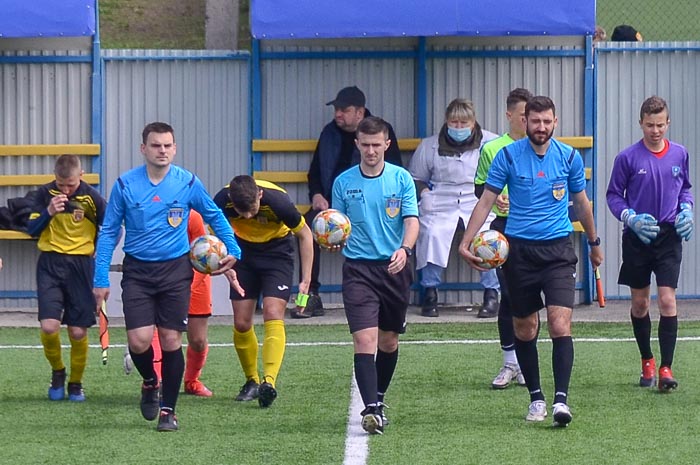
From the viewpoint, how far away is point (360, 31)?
45.0 ft

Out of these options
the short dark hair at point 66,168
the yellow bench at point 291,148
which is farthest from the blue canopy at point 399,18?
the short dark hair at point 66,168

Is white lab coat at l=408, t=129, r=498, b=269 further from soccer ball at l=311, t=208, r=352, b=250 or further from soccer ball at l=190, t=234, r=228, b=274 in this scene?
soccer ball at l=190, t=234, r=228, b=274

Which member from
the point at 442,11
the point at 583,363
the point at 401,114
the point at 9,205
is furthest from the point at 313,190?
the point at 583,363

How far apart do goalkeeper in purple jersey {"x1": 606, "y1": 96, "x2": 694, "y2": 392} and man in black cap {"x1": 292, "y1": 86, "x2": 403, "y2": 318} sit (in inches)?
172

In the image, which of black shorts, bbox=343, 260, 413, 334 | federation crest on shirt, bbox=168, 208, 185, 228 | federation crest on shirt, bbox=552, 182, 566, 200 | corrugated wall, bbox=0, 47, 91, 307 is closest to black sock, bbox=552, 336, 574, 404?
federation crest on shirt, bbox=552, 182, 566, 200

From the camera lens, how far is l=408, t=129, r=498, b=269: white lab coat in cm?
1421

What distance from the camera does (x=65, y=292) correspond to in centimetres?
1007

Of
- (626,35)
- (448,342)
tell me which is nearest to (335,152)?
(448,342)

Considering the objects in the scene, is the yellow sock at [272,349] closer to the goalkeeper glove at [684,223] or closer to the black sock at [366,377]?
the black sock at [366,377]

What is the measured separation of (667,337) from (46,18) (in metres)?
7.20

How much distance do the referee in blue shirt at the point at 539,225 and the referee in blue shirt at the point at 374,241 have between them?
0.42 m

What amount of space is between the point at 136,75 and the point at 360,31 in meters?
2.64

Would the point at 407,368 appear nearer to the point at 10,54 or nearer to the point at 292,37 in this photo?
the point at 292,37

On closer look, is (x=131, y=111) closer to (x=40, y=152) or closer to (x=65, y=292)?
(x=40, y=152)
